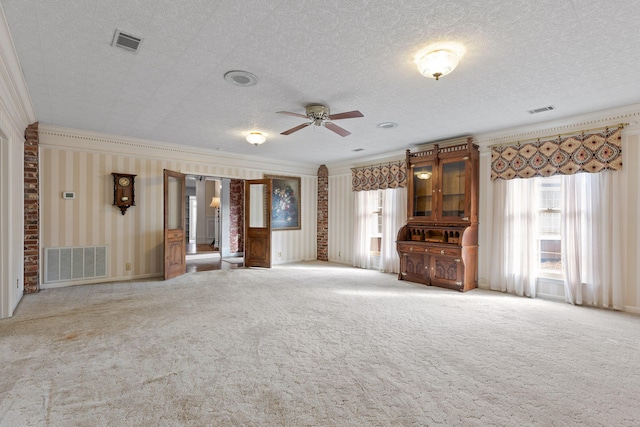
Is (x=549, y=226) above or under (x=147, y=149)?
under

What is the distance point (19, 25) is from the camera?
2.32 metres

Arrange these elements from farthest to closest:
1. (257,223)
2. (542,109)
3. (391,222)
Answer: (257,223) → (391,222) → (542,109)

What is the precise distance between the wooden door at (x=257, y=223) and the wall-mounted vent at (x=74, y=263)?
9.44 ft

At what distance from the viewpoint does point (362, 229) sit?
24.0 ft

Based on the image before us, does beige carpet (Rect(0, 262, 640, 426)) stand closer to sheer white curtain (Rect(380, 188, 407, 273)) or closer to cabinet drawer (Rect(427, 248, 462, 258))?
cabinet drawer (Rect(427, 248, 462, 258))

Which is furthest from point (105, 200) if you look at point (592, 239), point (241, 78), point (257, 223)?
point (592, 239)

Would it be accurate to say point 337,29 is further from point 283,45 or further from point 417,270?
point 417,270

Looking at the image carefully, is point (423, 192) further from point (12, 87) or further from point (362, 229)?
point (12, 87)

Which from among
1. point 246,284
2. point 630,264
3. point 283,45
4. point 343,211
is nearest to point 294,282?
point 246,284

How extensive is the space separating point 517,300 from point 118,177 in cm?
707

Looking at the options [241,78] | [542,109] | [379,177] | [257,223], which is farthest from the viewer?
[257,223]

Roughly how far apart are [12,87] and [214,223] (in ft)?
27.6

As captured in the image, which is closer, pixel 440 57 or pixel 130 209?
pixel 440 57

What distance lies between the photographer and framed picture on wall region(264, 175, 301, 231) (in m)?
7.87
